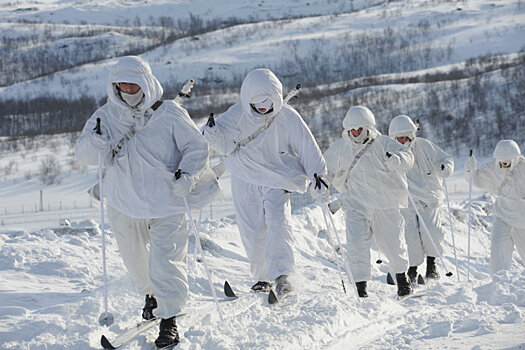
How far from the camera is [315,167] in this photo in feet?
20.2

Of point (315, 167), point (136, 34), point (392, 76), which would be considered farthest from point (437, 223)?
point (136, 34)

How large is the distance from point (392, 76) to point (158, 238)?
201 feet

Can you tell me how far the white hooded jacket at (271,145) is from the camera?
6.11 m

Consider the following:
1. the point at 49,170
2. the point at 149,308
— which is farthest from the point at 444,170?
the point at 49,170

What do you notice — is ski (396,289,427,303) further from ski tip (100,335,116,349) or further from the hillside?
the hillside

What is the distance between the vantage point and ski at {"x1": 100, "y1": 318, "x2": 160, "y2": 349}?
179 inches

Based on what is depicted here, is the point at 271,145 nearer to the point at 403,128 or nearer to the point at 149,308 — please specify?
the point at 149,308

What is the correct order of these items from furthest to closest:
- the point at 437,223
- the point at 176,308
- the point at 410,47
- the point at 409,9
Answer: the point at 409,9, the point at 410,47, the point at 437,223, the point at 176,308

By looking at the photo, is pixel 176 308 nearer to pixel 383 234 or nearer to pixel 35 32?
pixel 383 234

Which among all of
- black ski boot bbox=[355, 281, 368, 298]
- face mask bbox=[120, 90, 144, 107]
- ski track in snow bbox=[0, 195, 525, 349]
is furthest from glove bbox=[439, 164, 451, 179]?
face mask bbox=[120, 90, 144, 107]

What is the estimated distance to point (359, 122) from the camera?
727cm

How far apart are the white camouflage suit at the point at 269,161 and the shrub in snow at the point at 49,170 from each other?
24888 millimetres

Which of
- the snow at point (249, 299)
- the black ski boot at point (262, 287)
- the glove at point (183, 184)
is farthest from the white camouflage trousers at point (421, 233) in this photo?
the glove at point (183, 184)

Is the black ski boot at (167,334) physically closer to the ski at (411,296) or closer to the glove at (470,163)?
the ski at (411,296)
